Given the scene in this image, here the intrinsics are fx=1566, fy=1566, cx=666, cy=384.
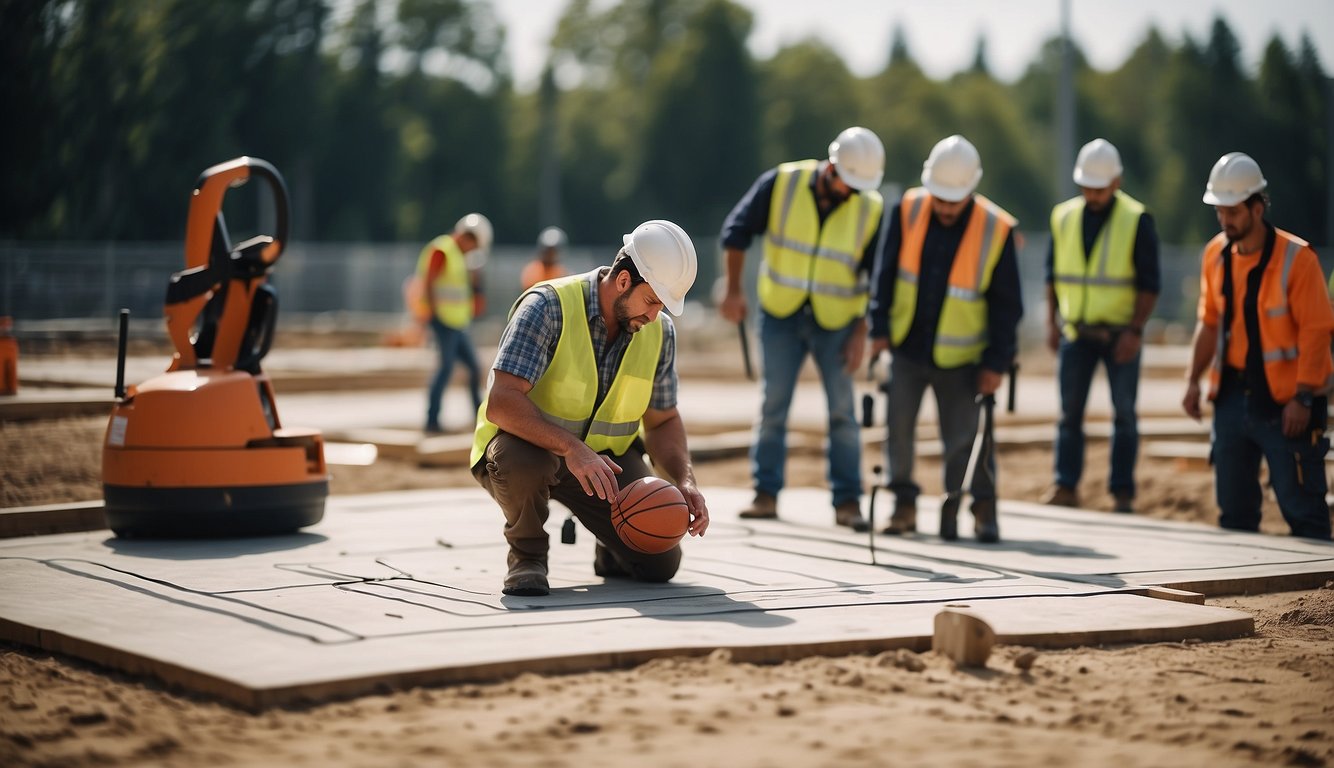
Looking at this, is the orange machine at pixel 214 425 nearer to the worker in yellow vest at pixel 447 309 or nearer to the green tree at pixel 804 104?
the worker in yellow vest at pixel 447 309

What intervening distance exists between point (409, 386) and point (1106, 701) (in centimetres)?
1699

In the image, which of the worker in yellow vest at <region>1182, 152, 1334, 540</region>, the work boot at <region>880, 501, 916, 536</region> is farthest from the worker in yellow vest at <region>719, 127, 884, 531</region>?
the worker in yellow vest at <region>1182, 152, 1334, 540</region>

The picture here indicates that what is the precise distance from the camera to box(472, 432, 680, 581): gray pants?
6324mm

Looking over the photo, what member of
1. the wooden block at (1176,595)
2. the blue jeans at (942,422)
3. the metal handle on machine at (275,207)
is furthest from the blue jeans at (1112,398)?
the metal handle on machine at (275,207)

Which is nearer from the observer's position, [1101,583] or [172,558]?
[1101,583]

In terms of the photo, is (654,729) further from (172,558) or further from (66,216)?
(66,216)

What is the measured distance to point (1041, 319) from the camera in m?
37.3


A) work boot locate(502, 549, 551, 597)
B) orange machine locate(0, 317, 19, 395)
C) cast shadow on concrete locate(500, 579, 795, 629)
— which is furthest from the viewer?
orange machine locate(0, 317, 19, 395)

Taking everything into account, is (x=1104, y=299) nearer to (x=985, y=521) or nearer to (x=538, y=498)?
(x=985, y=521)

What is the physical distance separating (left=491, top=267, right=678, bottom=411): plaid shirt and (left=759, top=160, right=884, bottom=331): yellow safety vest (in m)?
2.50

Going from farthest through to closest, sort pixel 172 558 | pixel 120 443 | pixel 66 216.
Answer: pixel 66 216 → pixel 120 443 → pixel 172 558

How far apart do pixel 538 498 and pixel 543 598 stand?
410 mm

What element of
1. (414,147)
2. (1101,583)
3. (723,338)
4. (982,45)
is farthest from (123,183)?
(982,45)

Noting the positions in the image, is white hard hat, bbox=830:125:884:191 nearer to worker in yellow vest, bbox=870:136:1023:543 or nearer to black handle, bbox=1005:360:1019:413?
worker in yellow vest, bbox=870:136:1023:543
